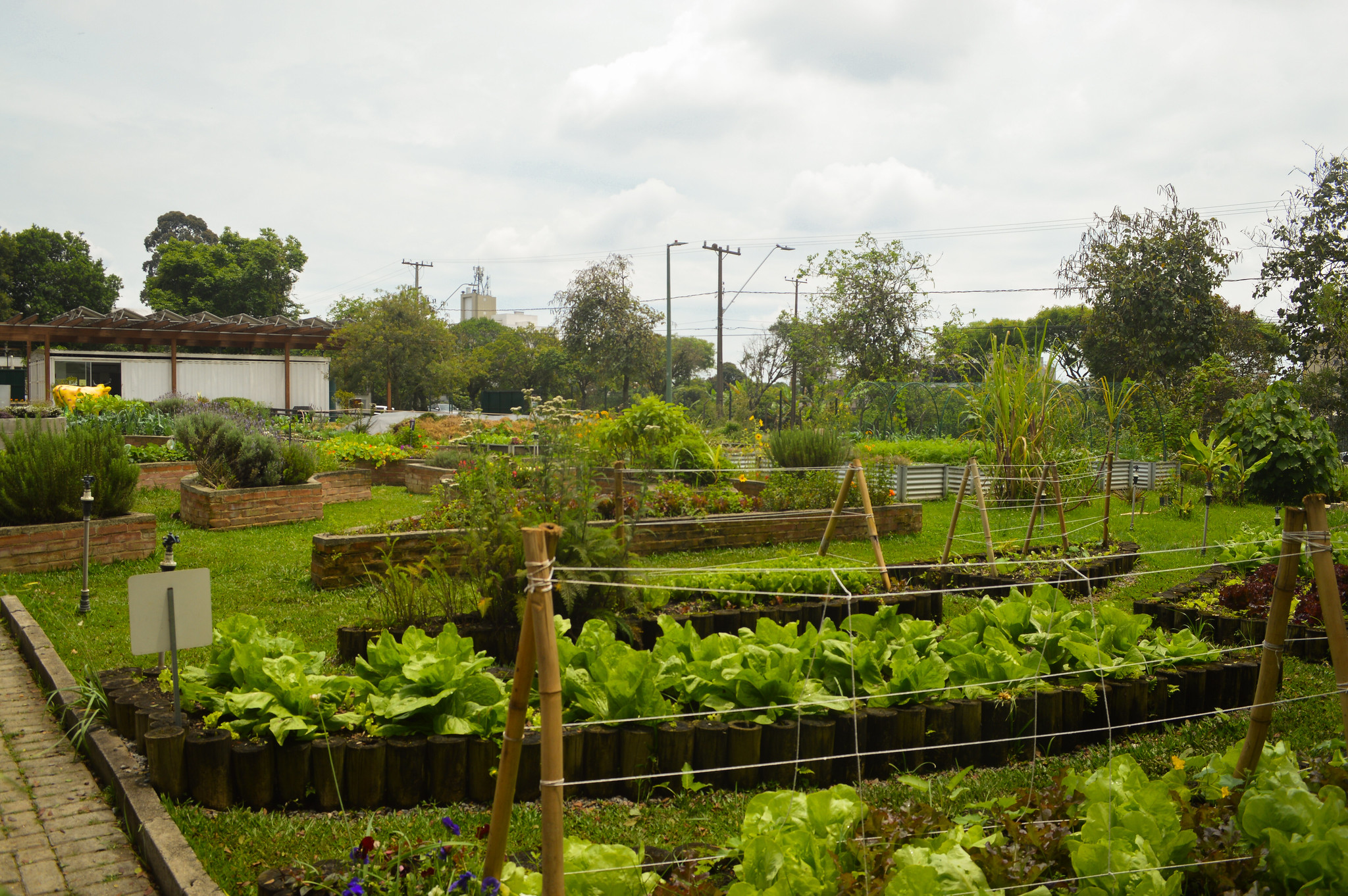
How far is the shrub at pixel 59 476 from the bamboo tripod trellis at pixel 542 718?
22.7ft

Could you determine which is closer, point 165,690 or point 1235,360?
point 165,690

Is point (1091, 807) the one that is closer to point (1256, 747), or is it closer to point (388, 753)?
point (1256, 747)

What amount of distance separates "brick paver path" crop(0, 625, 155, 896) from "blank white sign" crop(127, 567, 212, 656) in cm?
62

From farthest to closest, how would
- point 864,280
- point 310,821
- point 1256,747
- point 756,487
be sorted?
point 864,280 → point 756,487 → point 310,821 → point 1256,747

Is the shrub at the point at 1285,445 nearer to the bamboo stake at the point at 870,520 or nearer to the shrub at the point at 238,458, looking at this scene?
the bamboo stake at the point at 870,520

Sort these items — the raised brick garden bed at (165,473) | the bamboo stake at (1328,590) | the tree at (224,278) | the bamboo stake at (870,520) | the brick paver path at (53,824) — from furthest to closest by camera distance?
the tree at (224,278) < the raised brick garden bed at (165,473) < the bamboo stake at (870,520) < the brick paver path at (53,824) < the bamboo stake at (1328,590)

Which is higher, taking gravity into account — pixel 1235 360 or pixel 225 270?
pixel 225 270

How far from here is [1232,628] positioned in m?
5.40

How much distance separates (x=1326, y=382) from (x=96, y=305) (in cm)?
5010

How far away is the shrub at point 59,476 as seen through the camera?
7414 mm

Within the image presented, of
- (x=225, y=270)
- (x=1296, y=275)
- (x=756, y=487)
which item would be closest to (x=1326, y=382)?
(x=1296, y=275)

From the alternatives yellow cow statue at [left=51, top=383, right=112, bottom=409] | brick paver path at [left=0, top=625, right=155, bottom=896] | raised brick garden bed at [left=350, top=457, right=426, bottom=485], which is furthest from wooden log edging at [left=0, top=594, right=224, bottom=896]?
yellow cow statue at [left=51, top=383, right=112, bottom=409]

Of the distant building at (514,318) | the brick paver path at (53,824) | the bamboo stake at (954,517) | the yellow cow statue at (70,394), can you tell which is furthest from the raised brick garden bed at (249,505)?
the distant building at (514,318)

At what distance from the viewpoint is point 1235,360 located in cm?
2803
